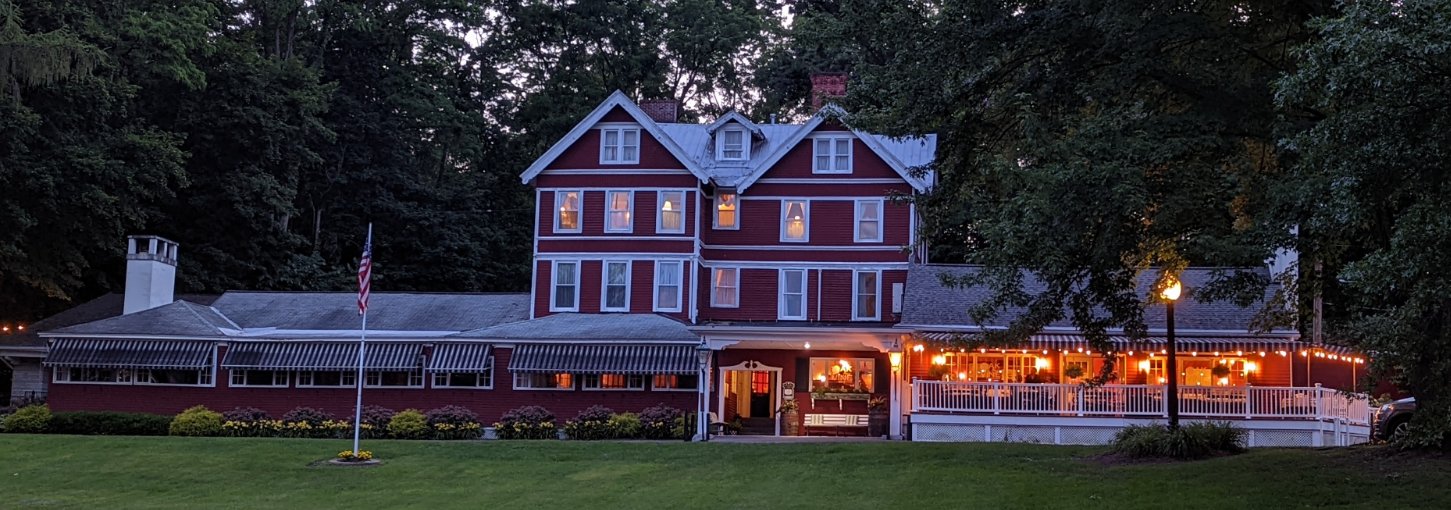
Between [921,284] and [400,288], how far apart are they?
80.6 ft

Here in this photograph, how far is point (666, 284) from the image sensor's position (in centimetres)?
3641

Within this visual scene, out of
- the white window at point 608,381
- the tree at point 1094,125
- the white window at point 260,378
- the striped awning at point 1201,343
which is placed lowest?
the white window at point 260,378

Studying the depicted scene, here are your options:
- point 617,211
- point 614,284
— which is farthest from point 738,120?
point 614,284

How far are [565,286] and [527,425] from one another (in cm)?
586

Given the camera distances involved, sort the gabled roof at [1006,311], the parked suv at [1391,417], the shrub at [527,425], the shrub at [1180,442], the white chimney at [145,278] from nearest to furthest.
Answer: the shrub at [1180,442]
the parked suv at [1391,417]
the gabled roof at [1006,311]
the shrub at [527,425]
the white chimney at [145,278]

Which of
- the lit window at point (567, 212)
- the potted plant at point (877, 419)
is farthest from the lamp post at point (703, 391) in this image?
the lit window at point (567, 212)

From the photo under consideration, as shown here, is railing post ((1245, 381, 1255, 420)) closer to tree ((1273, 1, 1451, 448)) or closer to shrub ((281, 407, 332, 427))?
tree ((1273, 1, 1451, 448))

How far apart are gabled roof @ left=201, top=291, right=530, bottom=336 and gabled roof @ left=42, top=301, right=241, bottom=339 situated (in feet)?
3.28

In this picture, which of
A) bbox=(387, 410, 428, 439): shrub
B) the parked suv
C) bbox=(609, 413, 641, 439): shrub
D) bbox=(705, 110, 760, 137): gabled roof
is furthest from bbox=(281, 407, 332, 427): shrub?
the parked suv

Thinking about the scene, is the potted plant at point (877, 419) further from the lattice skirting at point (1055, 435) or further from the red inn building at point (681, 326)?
the lattice skirting at point (1055, 435)

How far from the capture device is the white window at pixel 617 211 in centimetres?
3678

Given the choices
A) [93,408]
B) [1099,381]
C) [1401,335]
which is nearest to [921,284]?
[1099,381]

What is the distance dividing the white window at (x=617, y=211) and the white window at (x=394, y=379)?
661cm

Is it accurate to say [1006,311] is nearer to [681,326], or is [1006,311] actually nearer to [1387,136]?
[681,326]
